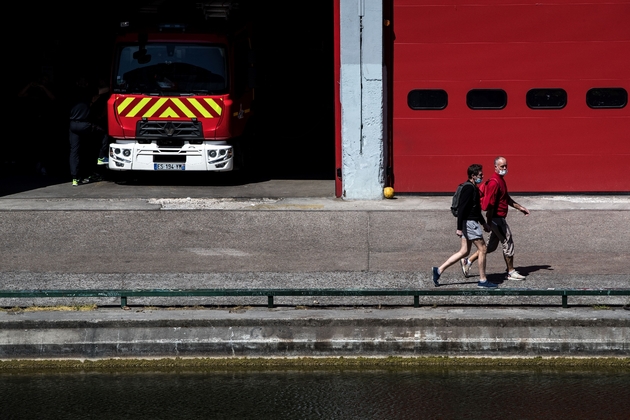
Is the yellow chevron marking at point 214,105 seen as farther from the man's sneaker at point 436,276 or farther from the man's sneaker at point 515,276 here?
the man's sneaker at point 515,276

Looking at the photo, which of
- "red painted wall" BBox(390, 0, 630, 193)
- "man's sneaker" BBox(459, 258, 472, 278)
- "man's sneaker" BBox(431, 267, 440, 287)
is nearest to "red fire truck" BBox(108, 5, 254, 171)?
"red painted wall" BBox(390, 0, 630, 193)

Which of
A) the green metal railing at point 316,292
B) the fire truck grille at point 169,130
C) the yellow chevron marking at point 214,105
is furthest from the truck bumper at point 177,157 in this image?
the green metal railing at point 316,292

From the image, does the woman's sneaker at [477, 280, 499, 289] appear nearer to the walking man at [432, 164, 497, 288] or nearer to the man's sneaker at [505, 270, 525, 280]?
the walking man at [432, 164, 497, 288]

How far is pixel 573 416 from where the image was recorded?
7867 millimetres

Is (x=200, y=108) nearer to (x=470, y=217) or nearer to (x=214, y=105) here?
(x=214, y=105)

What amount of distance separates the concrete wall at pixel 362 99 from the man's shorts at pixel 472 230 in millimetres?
5308

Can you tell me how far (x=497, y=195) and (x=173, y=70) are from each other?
7.89m

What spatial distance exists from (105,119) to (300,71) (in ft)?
24.8

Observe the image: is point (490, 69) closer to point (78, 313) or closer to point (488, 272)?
point (488, 272)

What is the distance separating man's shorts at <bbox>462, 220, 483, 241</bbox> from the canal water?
2.13m

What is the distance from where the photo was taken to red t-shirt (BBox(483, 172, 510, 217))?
1123 centimetres

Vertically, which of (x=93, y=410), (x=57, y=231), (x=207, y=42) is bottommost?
(x=93, y=410)

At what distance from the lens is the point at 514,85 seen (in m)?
16.3

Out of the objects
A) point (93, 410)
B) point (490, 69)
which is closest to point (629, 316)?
point (93, 410)
